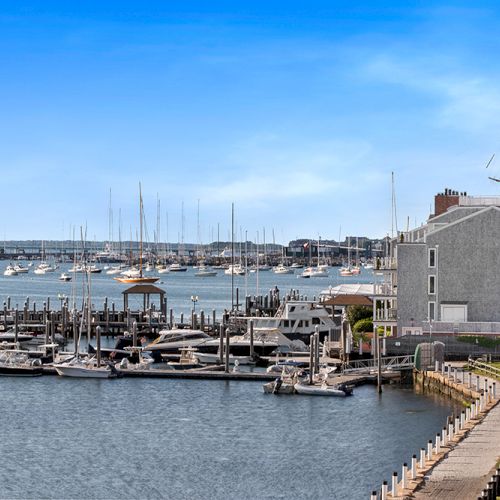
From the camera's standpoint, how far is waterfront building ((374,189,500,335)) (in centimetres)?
8438

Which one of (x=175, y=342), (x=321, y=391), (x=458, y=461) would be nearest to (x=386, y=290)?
(x=175, y=342)

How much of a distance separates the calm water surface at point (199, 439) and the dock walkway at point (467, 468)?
3981 mm

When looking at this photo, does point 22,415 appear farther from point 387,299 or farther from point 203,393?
point 387,299

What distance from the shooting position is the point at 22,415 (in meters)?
67.7

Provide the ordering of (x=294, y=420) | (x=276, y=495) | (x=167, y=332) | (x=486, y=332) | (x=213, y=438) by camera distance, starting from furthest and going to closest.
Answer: (x=167, y=332), (x=486, y=332), (x=294, y=420), (x=213, y=438), (x=276, y=495)

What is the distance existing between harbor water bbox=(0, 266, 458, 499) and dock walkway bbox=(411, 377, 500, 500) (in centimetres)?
400

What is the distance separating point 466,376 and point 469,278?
1332cm

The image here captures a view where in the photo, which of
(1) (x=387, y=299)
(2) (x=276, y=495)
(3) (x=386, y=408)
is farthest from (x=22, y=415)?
(1) (x=387, y=299)

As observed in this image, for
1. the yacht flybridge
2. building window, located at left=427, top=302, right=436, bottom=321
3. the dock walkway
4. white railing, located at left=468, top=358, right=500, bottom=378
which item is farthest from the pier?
the yacht flybridge

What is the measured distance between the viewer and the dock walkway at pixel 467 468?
131 ft

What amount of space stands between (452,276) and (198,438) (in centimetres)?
3172

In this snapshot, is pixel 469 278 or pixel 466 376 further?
pixel 469 278

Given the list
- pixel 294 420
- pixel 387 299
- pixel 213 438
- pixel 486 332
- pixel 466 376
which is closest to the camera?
pixel 213 438

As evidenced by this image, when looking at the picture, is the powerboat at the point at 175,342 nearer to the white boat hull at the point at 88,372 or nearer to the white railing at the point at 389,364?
the white boat hull at the point at 88,372
